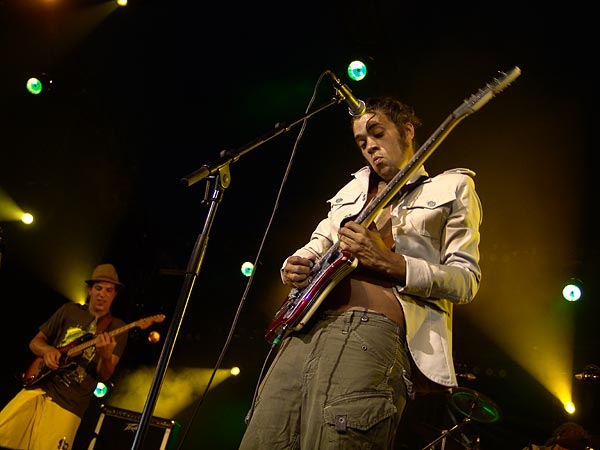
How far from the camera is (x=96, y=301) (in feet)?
20.6

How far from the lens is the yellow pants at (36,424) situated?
4918 millimetres

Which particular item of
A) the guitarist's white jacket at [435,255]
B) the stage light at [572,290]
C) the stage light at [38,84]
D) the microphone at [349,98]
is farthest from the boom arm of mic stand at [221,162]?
the stage light at [572,290]

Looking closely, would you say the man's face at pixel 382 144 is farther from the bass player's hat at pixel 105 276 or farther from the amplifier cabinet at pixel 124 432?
the bass player's hat at pixel 105 276

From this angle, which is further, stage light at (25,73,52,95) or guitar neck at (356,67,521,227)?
stage light at (25,73,52,95)

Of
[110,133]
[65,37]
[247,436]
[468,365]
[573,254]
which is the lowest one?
[247,436]

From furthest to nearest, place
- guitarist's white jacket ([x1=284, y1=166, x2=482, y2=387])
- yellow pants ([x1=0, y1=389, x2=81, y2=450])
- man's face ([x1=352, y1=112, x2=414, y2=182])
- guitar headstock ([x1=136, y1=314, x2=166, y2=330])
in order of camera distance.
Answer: guitar headstock ([x1=136, y1=314, x2=166, y2=330]) < yellow pants ([x1=0, y1=389, x2=81, y2=450]) < man's face ([x1=352, y1=112, x2=414, y2=182]) < guitarist's white jacket ([x1=284, y1=166, x2=482, y2=387])

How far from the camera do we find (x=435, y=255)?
214 centimetres

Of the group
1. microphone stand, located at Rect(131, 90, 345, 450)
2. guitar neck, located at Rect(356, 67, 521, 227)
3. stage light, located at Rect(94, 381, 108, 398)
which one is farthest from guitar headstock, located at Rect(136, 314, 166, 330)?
guitar neck, located at Rect(356, 67, 521, 227)

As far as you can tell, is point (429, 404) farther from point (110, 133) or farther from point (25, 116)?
point (25, 116)

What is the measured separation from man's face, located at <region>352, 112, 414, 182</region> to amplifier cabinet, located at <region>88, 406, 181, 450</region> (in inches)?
168

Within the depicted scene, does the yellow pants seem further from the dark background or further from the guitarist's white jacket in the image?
the guitarist's white jacket

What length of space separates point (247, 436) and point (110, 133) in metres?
6.77

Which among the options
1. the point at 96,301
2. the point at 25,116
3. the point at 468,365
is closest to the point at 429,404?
the point at 468,365

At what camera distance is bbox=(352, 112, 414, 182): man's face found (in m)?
2.55
